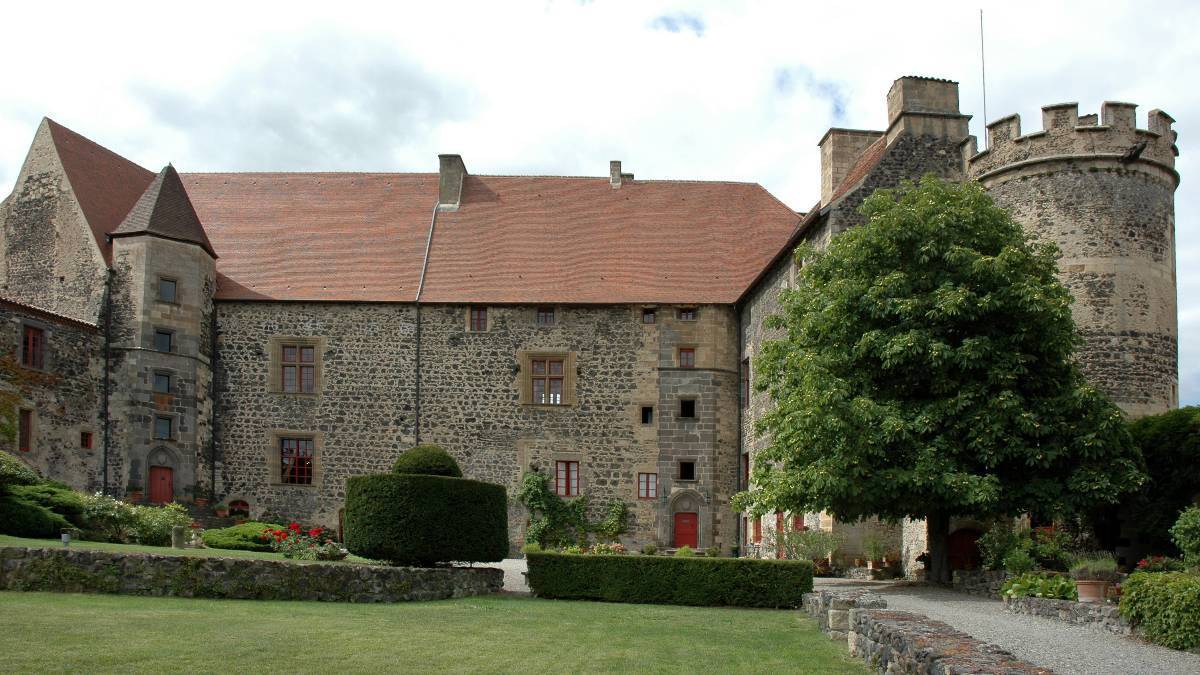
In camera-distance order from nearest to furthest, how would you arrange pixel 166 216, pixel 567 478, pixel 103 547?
pixel 103 547
pixel 166 216
pixel 567 478

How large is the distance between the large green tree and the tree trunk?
4 cm

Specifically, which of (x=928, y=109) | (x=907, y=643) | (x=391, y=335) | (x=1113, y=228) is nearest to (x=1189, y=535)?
(x=1113, y=228)

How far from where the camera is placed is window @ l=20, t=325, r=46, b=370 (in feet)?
86.7

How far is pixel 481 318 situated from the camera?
3195 cm

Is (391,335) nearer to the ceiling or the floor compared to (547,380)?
nearer to the ceiling

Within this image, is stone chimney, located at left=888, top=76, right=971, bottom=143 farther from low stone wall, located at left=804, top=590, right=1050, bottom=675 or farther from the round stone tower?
low stone wall, located at left=804, top=590, right=1050, bottom=675

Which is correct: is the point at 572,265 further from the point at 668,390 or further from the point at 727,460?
the point at 727,460

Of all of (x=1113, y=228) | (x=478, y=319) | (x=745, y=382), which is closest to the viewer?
(x=1113, y=228)

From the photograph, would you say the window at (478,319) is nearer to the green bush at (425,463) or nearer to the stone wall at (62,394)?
the stone wall at (62,394)

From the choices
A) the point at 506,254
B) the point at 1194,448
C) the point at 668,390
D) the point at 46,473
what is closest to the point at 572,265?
the point at 506,254

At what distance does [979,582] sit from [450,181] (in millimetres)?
21172

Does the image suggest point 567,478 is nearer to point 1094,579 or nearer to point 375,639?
point 1094,579

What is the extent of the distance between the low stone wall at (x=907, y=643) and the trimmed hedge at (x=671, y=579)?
3.59 m

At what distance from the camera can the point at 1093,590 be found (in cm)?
1540
